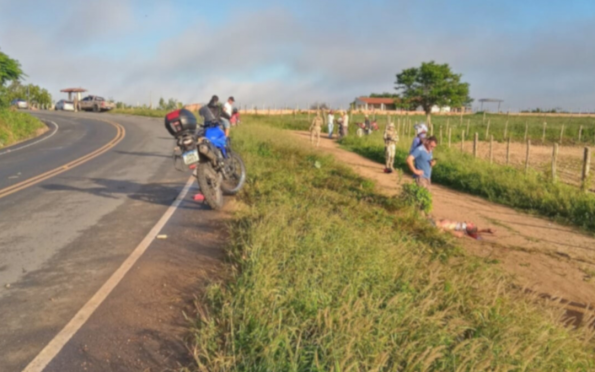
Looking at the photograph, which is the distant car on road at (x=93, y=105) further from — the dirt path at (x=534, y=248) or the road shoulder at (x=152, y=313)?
the road shoulder at (x=152, y=313)

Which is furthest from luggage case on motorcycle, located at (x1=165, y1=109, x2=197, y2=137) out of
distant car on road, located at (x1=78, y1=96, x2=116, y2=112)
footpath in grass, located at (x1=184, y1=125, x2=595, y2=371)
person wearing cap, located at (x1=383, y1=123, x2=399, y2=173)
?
distant car on road, located at (x1=78, y1=96, x2=116, y2=112)

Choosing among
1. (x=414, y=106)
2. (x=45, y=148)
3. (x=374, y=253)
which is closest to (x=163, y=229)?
(x=374, y=253)

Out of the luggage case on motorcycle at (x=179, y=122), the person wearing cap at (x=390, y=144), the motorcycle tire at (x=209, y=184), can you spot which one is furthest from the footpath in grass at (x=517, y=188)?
the luggage case on motorcycle at (x=179, y=122)

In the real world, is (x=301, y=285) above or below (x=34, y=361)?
above

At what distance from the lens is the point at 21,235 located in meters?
7.32

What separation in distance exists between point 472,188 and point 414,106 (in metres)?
58.5

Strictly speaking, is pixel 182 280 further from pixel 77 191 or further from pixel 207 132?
pixel 77 191

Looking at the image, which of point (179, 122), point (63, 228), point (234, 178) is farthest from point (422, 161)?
point (63, 228)

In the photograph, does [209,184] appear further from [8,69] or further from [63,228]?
[8,69]

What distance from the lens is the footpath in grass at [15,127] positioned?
79.3 ft

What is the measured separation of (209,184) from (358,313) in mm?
5193

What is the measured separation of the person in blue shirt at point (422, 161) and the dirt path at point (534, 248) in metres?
1.43

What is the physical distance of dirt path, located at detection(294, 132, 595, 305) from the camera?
685cm

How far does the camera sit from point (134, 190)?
426 inches
